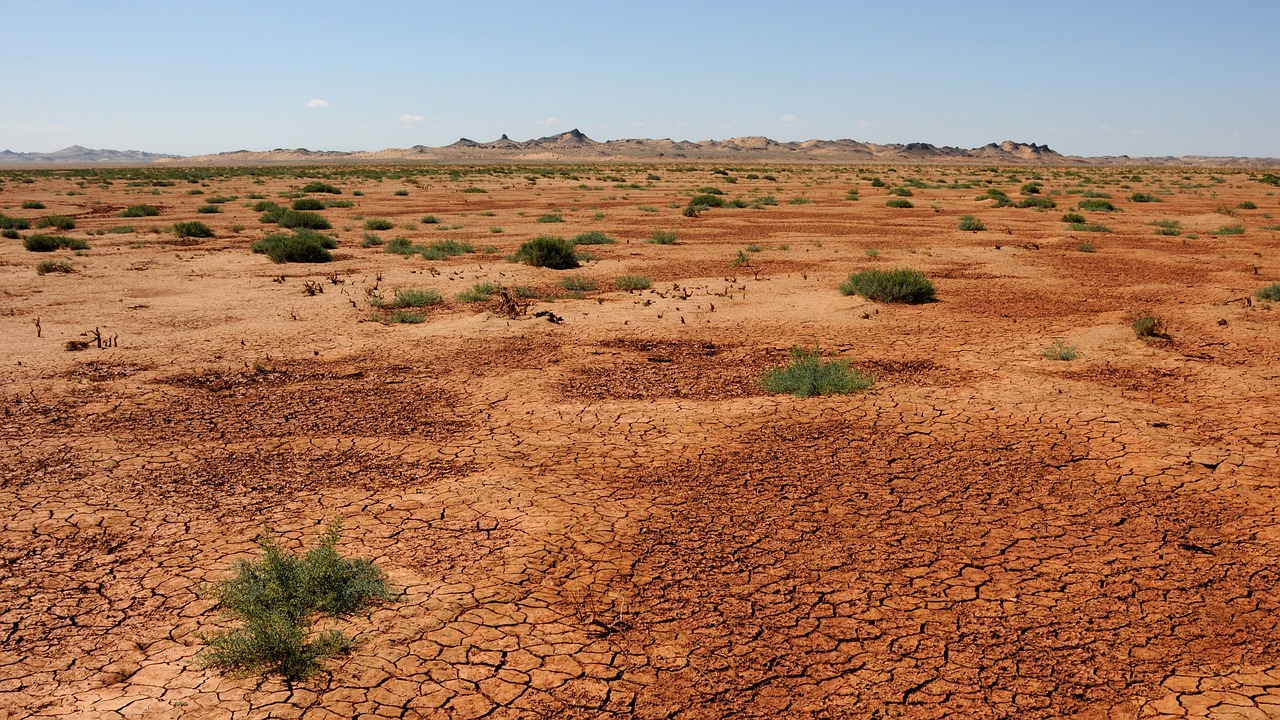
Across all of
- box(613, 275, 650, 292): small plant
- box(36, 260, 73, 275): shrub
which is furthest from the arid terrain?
box(36, 260, 73, 275): shrub

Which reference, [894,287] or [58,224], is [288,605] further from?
[58,224]

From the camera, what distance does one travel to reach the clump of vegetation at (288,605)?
3.76 metres

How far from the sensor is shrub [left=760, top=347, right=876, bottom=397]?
7.80m

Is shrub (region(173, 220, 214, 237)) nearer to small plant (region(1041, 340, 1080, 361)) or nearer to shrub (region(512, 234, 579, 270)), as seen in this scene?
shrub (region(512, 234, 579, 270))

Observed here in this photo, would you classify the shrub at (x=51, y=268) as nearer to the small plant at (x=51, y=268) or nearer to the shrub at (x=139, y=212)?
the small plant at (x=51, y=268)

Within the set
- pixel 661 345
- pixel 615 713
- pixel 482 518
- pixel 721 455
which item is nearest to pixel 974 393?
pixel 721 455

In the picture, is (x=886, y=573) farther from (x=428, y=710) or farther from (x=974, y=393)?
(x=974, y=393)

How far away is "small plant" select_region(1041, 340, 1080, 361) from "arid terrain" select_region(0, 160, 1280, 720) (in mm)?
101

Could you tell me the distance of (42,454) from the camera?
253 inches

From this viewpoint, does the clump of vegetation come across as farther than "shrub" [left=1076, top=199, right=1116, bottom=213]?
No

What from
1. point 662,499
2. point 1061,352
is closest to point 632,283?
point 1061,352

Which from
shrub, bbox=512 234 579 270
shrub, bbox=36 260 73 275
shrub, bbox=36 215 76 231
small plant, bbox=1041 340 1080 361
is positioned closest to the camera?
small plant, bbox=1041 340 1080 361

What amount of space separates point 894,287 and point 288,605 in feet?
32.6

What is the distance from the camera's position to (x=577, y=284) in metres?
13.7
